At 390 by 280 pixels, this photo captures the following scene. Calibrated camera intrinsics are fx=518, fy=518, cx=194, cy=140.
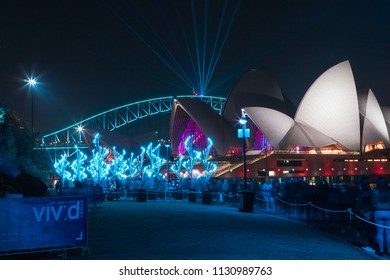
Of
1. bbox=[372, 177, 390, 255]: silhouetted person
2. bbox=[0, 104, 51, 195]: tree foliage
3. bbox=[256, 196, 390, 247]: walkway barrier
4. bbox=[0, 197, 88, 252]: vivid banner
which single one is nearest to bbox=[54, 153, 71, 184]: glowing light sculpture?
bbox=[0, 104, 51, 195]: tree foliage

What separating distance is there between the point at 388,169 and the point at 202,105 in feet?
115

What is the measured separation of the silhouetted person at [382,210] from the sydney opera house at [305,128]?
217 feet

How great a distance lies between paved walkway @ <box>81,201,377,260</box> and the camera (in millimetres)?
10789

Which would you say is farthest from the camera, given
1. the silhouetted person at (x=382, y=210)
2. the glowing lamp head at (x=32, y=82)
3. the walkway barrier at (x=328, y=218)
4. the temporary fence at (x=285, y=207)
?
the glowing lamp head at (x=32, y=82)

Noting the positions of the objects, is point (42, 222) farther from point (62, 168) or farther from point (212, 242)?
point (62, 168)

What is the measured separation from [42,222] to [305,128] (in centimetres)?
7650

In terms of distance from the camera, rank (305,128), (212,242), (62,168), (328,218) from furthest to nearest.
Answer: (305,128) < (62,168) < (328,218) < (212,242)

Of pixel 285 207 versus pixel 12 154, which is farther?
pixel 12 154

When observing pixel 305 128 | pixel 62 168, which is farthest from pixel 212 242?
pixel 62 168

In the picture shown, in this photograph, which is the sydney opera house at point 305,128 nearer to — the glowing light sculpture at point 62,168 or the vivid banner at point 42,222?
the glowing light sculpture at point 62,168

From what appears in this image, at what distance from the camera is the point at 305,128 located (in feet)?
276

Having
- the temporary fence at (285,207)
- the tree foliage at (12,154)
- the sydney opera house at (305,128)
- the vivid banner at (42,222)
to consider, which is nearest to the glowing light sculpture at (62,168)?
the sydney opera house at (305,128)

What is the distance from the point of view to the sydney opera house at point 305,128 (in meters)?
78.2
